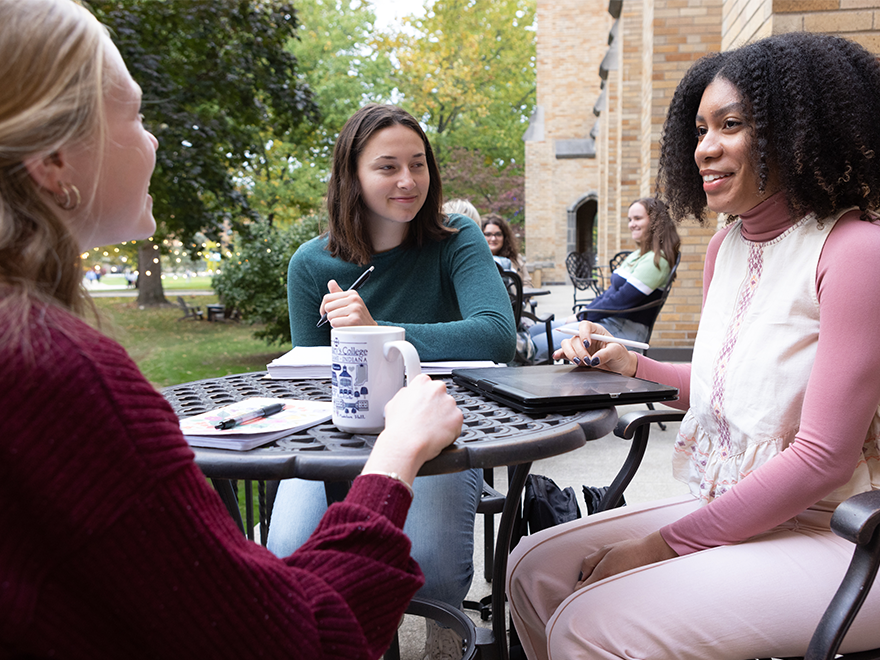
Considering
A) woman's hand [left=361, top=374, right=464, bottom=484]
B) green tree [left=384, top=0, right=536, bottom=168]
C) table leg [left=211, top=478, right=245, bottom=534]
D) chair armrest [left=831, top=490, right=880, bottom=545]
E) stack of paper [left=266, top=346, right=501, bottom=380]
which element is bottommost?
table leg [left=211, top=478, right=245, bottom=534]

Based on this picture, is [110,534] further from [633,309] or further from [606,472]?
[633,309]

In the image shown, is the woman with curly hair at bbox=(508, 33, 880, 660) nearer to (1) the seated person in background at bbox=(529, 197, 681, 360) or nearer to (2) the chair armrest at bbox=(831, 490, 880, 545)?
(2) the chair armrest at bbox=(831, 490, 880, 545)

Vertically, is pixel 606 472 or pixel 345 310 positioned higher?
pixel 345 310

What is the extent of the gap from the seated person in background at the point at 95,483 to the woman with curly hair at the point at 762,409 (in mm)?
651

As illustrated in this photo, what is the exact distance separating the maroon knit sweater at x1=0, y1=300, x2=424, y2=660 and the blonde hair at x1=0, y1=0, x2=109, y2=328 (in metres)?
0.07

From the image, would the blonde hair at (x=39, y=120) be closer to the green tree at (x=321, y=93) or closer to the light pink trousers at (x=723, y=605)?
the light pink trousers at (x=723, y=605)

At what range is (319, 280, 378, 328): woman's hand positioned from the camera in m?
1.69

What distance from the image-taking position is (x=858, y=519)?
1.04 m

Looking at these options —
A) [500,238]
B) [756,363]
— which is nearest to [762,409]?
[756,363]

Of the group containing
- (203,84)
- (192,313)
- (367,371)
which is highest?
(203,84)

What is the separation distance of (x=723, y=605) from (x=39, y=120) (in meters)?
1.24

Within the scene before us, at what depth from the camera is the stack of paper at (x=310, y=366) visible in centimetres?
168

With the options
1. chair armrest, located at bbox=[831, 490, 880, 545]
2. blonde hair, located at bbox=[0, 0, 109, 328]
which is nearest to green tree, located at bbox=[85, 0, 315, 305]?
blonde hair, located at bbox=[0, 0, 109, 328]

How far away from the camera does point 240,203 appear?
7715mm
